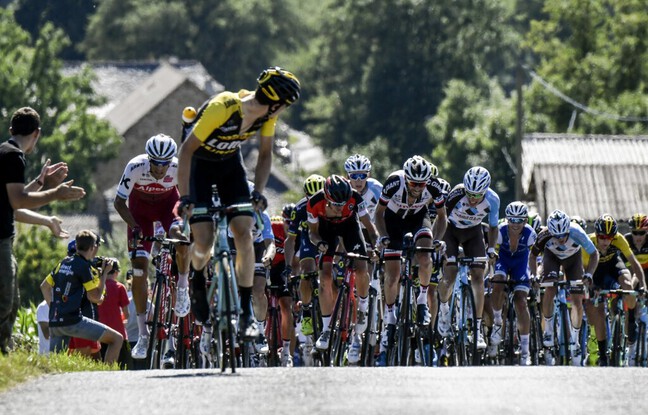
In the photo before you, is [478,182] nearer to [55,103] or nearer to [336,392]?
[336,392]

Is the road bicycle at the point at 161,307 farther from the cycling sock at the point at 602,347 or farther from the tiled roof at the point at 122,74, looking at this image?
the tiled roof at the point at 122,74

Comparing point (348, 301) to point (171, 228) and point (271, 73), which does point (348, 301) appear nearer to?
point (171, 228)

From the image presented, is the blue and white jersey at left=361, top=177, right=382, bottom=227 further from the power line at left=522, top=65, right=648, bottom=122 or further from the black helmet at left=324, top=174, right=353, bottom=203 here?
the power line at left=522, top=65, right=648, bottom=122

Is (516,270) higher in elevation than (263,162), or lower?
higher

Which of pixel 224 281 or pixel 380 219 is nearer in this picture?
pixel 224 281

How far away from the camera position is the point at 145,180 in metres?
18.4

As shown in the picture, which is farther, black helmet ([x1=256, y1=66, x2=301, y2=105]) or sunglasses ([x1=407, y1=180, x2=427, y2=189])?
sunglasses ([x1=407, y1=180, x2=427, y2=189])

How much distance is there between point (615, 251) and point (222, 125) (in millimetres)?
9875

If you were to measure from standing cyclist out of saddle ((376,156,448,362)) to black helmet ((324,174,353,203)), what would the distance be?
63 cm

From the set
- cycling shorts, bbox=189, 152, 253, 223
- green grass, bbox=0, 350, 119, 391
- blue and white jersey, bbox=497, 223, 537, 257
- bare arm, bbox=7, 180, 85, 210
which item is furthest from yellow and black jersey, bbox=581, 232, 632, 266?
bare arm, bbox=7, 180, 85, 210

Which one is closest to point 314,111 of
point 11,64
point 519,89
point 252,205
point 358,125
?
point 358,125

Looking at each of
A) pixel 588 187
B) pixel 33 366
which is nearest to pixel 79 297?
pixel 33 366

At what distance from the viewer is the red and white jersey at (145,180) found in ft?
60.2

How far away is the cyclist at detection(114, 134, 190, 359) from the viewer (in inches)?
712
